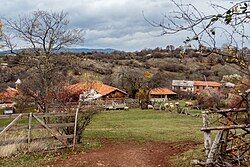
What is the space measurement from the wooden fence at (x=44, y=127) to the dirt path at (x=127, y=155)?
1385 millimetres

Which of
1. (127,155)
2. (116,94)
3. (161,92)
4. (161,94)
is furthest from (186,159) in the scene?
(161,92)

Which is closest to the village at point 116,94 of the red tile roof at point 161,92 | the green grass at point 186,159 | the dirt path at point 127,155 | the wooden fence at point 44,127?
the red tile roof at point 161,92

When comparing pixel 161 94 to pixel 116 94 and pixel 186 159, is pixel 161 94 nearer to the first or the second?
pixel 116 94

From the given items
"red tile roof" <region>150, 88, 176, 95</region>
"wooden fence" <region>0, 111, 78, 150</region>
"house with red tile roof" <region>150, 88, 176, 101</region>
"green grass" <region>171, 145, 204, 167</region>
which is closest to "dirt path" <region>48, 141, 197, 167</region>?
"green grass" <region>171, 145, 204, 167</region>

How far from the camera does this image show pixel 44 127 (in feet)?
52.1

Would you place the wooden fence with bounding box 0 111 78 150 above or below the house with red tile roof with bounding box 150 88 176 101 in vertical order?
above

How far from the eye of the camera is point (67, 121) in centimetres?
1723

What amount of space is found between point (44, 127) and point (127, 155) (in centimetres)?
343

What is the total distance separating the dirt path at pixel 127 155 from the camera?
520 inches

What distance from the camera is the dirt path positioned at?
43.3ft

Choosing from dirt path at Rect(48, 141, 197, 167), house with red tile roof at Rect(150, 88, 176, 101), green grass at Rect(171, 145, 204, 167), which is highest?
green grass at Rect(171, 145, 204, 167)

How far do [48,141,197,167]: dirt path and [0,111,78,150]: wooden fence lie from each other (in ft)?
4.54

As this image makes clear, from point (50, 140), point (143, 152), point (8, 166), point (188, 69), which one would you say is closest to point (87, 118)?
point (50, 140)

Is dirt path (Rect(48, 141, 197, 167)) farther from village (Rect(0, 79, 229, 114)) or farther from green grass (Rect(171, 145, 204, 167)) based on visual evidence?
village (Rect(0, 79, 229, 114))
